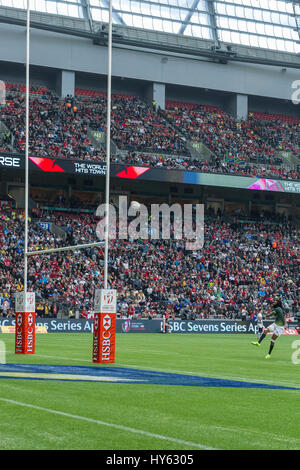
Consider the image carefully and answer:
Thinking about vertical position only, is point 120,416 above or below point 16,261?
below

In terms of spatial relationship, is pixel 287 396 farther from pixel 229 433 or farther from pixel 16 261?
pixel 16 261

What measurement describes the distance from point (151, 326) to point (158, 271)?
19.1ft

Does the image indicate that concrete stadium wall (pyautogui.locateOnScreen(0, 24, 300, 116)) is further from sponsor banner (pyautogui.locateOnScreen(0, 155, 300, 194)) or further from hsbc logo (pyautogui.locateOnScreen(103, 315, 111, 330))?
hsbc logo (pyautogui.locateOnScreen(103, 315, 111, 330))

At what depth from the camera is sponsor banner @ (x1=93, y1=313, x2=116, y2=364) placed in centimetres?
1705

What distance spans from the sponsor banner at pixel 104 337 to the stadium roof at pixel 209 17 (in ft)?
127

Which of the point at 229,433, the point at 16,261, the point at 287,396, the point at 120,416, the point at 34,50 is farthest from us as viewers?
the point at 34,50

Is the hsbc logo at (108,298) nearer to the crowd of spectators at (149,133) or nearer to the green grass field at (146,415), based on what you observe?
the green grass field at (146,415)

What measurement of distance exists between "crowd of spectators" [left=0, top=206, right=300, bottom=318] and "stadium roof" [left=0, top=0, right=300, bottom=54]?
14919 millimetres

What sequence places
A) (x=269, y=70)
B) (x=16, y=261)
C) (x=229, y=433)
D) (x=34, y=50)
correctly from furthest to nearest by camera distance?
(x=269, y=70) < (x=34, y=50) < (x=16, y=261) < (x=229, y=433)

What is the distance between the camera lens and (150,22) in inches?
2192

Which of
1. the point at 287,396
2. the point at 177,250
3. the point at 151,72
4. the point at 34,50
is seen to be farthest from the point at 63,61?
the point at 287,396

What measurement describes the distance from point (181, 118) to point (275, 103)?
10953 millimetres

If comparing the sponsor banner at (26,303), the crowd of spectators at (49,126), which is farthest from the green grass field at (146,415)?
the crowd of spectators at (49,126)

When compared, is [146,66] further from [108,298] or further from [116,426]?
[116,426]
